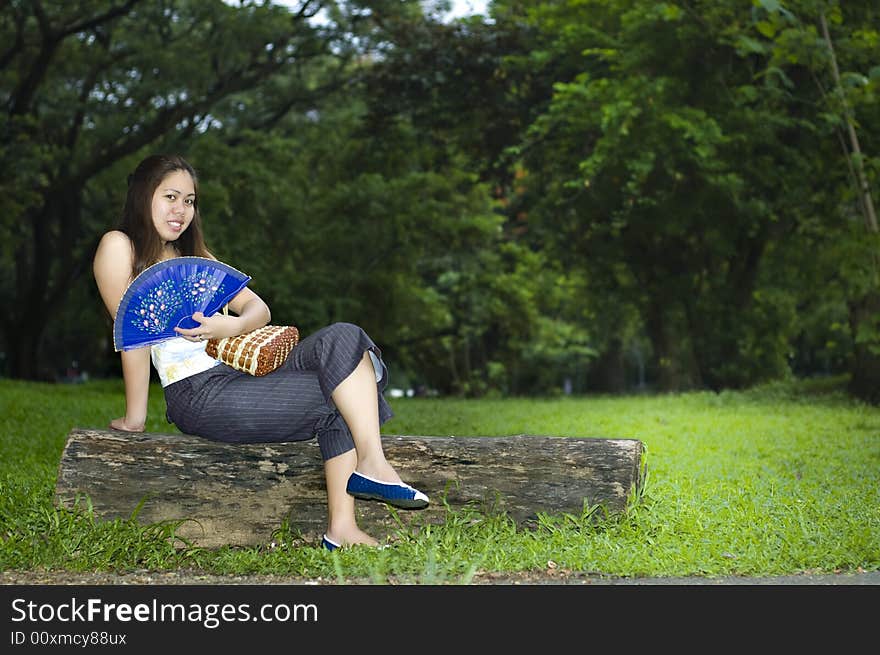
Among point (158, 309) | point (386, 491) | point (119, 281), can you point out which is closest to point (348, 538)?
point (386, 491)

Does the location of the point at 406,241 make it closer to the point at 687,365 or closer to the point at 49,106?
the point at 687,365

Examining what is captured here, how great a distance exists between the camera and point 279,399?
195 inches

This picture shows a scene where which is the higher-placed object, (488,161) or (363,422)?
(488,161)

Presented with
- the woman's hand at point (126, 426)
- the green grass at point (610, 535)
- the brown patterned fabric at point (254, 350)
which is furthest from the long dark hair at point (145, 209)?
the green grass at point (610, 535)

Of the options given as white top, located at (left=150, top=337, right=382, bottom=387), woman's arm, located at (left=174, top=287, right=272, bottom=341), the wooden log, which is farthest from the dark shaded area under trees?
white top, located at (left=150, top=337, right=382, bottom=387)

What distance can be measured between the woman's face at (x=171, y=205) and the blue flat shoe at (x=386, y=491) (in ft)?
4.73

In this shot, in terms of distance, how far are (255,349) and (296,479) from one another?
0.71 meters

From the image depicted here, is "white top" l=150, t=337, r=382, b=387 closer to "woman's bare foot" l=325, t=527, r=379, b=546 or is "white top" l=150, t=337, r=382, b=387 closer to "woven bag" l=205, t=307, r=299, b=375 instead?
"woven bag" l=205, t=307, r=299, b=375

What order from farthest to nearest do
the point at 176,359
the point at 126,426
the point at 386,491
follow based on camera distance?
the point at 126,426 → the point at 176,359 → the point at 386,491

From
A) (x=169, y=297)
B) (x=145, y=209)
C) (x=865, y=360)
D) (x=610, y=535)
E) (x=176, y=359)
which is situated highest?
(x=145, y=209)

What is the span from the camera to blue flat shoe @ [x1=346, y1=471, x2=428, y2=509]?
4.79 m

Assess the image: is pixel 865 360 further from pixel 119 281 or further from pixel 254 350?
pixel 119 281

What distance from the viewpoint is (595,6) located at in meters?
16.7

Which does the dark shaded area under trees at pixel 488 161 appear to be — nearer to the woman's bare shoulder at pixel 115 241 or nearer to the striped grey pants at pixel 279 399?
the striped grey pants at pixel 279 399
